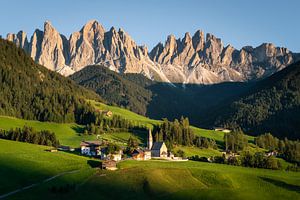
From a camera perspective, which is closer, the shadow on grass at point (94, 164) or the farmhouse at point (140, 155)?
the shadow on grass at point (94, 164)

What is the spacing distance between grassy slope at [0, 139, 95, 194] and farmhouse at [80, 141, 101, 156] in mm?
18113

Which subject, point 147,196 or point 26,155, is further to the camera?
point 26,155

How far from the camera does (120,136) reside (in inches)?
7864

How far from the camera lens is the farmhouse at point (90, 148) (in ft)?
515

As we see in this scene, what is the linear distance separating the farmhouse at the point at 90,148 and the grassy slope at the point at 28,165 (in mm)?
18113

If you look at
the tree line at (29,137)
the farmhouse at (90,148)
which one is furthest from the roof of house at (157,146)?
the tree line at (29,137)

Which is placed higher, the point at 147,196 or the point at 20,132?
the point at 20,132

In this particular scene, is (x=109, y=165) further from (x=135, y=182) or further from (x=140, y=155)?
(x=140, y=155)

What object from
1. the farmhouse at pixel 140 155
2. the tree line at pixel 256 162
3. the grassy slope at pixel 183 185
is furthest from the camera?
the tree line at pixel 256 162

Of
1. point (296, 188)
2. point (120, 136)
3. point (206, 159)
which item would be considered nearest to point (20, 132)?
point (120, 136)

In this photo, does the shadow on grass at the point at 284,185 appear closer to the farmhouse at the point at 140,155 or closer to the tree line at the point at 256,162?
the tree line at the point at 256,162

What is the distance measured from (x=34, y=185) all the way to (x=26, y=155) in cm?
3125

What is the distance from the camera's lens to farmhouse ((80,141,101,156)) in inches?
6184

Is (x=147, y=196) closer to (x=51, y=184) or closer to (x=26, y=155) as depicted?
(x=51, y=184)
